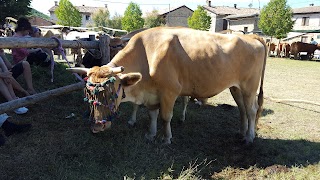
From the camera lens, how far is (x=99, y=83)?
3570mm

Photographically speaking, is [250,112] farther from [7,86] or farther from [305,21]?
[305,21]

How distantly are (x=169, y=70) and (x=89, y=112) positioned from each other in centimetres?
141

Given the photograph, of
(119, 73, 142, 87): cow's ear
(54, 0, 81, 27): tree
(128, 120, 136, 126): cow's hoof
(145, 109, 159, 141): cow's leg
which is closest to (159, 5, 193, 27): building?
(54, 0, 81, 27): tree

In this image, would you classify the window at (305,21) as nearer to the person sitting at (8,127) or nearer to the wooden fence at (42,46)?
the wooden fence at (42,46)

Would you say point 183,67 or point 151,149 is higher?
point 183,67

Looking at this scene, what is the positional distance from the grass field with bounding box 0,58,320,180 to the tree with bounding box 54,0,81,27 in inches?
2070

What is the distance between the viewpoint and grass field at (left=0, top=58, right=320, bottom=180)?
382 centimetres

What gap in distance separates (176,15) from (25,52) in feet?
210

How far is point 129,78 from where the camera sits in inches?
153

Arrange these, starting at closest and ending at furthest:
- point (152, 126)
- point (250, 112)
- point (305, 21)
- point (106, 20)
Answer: point (152, 126) < point (250, 112) < point (305, 21) < point (106, 20)

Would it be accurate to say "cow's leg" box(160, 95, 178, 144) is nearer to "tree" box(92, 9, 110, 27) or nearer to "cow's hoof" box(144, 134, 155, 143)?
"cow's hoof" box(144, 134, 155, 143)

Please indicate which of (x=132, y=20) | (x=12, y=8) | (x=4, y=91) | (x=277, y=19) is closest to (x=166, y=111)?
(x=4, y=91)

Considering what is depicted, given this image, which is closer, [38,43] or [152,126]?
[38,43]

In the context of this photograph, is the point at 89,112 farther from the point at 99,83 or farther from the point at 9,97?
the point at 9,97
